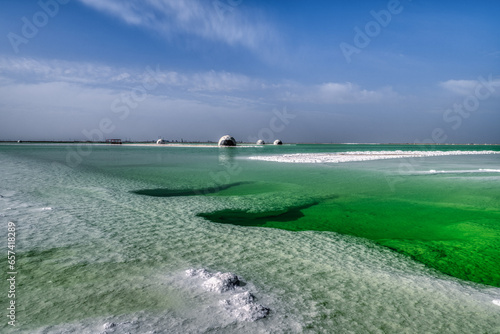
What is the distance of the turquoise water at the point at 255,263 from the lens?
93.8 inches

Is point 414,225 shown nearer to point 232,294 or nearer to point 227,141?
point 232,294

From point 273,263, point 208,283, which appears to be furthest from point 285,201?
point 208,283

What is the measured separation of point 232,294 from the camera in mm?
2732

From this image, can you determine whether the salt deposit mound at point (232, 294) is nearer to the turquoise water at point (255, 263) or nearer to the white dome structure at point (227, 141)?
the turquoise water at point (255, 263)

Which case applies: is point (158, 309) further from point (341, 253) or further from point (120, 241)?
point (341, 253)

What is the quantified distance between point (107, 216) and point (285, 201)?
428 centimetres

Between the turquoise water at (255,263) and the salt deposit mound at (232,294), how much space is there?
0.07 m

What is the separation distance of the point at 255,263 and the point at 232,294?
89cm

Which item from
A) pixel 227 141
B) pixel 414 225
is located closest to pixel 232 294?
pixel 414 225

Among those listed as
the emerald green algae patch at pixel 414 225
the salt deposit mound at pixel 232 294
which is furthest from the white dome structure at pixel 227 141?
the salt deposit mound at pixel 232 294

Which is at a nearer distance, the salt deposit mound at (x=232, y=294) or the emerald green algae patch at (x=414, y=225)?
the salt deposit mound at (x=232, y=294)

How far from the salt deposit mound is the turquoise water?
0.07 meters

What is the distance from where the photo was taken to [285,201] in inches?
313

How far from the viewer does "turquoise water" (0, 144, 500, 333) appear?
238 centimetres
